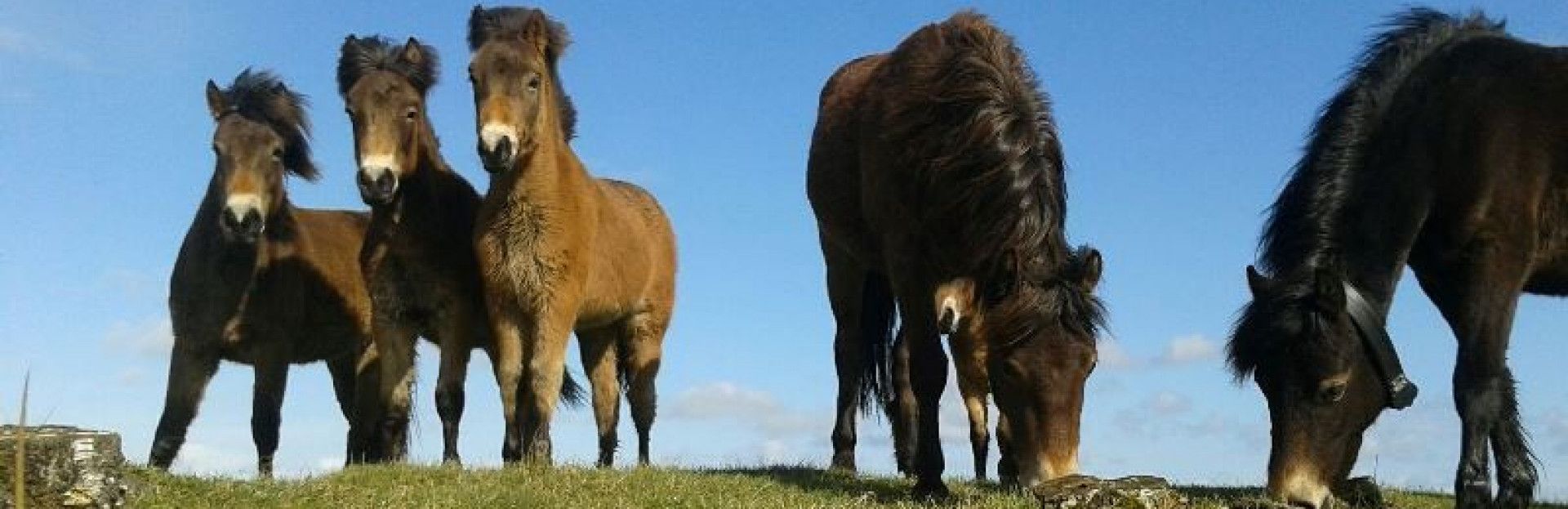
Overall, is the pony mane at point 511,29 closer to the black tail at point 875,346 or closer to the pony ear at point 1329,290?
the black tail at point 875,346

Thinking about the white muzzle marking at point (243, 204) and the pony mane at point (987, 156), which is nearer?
the pony mane at point (987, 156)

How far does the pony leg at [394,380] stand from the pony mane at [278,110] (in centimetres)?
216

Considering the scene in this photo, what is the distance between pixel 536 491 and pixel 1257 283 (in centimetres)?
422

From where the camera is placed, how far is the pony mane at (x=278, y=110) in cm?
1154

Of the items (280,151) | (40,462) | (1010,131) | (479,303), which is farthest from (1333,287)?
(280,151)

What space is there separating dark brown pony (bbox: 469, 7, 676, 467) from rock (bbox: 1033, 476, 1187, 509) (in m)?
3.53

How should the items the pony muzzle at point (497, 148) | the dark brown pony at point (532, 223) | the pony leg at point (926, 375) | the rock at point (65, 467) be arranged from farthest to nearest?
1. the dark brown pony at point (532, 223)
2. the pony muzzle at point (497, 148)
3. the pony leg at point (926, 375)
4. the rock at point (65, 467)

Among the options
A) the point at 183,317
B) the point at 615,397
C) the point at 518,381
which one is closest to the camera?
the point at 518,381

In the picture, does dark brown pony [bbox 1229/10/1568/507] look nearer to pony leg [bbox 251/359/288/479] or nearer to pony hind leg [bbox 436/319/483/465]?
pony hind leg [bbox 436/319/483/465]

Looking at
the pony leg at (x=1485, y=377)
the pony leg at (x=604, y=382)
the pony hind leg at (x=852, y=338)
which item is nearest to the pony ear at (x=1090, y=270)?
the pony leg at (x=1485, y=377)

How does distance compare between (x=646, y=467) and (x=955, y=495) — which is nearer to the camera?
(x=955, y=495)

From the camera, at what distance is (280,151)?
447 inches

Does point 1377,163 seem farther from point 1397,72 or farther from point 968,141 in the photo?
point 968,141

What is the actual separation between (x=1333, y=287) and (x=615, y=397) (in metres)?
5.94
